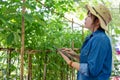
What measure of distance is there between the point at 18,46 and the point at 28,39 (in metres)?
0.09

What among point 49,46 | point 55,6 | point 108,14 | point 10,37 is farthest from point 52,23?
point 10,37

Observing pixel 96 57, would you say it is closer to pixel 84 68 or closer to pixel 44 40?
pixel 84 68

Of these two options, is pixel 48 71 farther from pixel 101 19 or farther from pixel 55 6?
pixel 101 19

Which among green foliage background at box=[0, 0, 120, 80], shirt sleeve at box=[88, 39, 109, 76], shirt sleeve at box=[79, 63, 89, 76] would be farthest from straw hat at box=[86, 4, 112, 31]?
green foliage background at box=[0, 0, 120, 80]

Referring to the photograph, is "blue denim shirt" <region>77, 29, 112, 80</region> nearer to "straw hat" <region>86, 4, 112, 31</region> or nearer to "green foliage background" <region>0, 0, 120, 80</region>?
"straw hat" <region>86, 4, 112, 31</region>

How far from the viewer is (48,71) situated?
8.25ft

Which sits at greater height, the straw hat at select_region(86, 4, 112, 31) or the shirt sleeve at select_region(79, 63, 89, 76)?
the straw hat at select_region(86, 4, 112, 31)

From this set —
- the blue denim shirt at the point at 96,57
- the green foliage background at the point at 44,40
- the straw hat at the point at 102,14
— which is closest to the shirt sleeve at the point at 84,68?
the blue denim shirt at the point at 96,57

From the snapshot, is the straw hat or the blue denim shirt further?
the straw hat

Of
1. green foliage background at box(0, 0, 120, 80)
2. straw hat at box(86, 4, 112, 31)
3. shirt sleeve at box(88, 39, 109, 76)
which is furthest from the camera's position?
green foliage background at box(0, 0, 120, 80)

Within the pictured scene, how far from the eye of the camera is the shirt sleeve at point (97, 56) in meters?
1.73

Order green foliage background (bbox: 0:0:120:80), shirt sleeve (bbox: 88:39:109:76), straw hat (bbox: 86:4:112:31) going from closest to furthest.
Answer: shirt sleeve (bbox: 88:39:109:76), straw hat (bbox: 86:4:112:31), green foliage background (bbox: 0:0:120:80)

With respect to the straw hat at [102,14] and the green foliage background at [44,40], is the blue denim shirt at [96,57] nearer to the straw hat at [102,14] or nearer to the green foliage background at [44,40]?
the straw hat at [102,14]

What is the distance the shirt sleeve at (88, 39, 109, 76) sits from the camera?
5.69 feet
